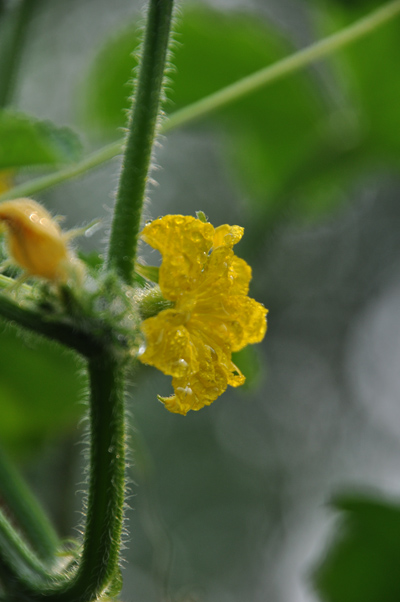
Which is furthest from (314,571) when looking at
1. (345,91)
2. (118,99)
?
(345,91)

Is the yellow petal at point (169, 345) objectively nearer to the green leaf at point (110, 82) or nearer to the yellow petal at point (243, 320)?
the yellow petal at point (243, 320)

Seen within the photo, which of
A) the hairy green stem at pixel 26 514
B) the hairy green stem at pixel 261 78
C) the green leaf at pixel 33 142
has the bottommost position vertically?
the hairy green stem at pixel 26 514

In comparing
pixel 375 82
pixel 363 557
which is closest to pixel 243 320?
pixel 363 557

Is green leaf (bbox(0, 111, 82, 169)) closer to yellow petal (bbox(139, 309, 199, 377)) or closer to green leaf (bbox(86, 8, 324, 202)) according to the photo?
yellow petal (bbox(139, 309, 199, 377))

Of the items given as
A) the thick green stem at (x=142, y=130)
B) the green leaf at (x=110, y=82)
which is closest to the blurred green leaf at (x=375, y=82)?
the green leaf at (x=110, y=82)

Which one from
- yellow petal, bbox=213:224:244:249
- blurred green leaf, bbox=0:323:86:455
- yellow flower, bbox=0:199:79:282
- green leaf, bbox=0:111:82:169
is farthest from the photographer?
blurred green leaf, bbox=0:323:86:455

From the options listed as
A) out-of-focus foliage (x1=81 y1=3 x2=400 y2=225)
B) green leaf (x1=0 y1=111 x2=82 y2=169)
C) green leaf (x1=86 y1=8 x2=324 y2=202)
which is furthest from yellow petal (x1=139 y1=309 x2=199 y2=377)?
green leaf (x1=86 y1=8 x2=324 y2=202)
